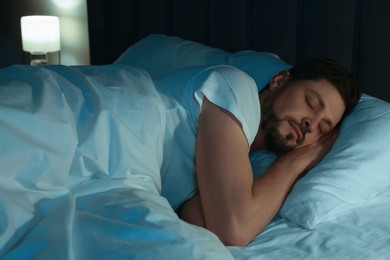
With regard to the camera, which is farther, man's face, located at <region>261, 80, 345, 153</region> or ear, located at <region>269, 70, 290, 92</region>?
ear, located at <region>269, 70, 290, 92</region>

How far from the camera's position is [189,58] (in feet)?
5.69

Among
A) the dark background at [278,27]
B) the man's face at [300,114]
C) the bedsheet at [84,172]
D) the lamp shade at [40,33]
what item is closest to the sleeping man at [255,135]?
the man's face at [300,114]

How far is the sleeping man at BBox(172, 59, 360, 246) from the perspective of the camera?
113 cm

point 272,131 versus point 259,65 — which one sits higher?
point 259,65

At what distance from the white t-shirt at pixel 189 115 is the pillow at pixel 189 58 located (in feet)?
0.96

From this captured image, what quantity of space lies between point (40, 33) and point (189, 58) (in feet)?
3.47

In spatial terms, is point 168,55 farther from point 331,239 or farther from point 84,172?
point 331,239

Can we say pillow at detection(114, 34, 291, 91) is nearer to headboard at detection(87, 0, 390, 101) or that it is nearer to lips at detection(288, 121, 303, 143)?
headboard at detection(87, 0, 390, 101)

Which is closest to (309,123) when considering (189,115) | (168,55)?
(189,115)

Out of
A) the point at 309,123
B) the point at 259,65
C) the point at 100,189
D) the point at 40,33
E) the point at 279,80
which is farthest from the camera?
the point at 40,33

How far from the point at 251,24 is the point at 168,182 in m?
0.80

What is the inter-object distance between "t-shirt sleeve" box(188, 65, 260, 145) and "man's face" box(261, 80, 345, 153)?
109 mm

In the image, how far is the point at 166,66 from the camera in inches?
69.0

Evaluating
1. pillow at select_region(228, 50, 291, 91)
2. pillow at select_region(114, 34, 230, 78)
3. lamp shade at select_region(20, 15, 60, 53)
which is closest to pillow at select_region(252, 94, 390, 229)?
pillow at select_region(228, 50, 291, 91)
